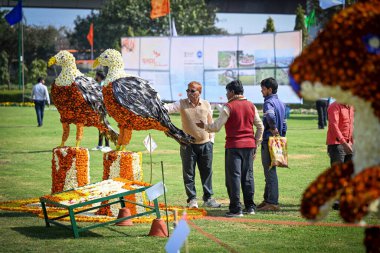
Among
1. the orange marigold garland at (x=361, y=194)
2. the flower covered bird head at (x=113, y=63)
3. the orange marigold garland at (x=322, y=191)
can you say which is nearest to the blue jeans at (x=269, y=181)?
the flower covered bird head at (x=113, y=63)

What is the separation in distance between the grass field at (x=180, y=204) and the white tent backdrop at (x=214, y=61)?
12.1 meters

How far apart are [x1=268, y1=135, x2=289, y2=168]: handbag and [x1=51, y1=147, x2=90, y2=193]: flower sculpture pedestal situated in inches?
109

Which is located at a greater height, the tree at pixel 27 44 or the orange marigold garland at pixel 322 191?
the tree at pixel 27 44

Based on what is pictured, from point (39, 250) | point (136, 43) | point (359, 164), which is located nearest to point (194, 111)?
point (39, 250)

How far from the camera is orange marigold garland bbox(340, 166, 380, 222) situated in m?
4.20

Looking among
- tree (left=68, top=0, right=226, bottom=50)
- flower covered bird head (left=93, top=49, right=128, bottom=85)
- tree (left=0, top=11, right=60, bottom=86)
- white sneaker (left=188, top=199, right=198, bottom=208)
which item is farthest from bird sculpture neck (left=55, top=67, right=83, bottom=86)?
tree (left=0, top=11, right=60, bottom=86)

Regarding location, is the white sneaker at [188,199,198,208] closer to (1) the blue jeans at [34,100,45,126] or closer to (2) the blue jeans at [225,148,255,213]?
(2) the blue jeans at [225,148,255,213]

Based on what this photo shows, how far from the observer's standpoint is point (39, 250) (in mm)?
8062

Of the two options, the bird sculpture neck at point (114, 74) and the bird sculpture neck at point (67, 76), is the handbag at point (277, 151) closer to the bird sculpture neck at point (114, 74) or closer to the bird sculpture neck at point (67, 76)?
the bird sculpture neck at point (114, 74)

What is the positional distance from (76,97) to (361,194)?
307 inches

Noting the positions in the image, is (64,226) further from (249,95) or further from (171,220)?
(249,95)

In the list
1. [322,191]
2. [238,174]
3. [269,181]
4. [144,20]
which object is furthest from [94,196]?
[144,20]

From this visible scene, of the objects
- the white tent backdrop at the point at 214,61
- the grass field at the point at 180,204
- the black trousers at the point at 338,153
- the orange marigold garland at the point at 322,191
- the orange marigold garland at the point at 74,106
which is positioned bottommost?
the grass field at the point at 180,204

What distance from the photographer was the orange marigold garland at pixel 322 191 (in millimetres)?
4406
